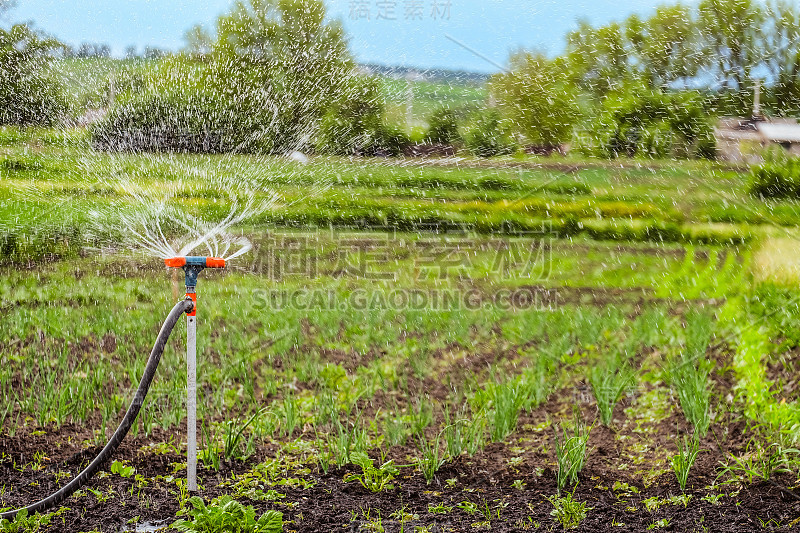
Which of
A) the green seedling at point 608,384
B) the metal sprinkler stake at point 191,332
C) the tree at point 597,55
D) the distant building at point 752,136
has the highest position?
the tree at point 597,55

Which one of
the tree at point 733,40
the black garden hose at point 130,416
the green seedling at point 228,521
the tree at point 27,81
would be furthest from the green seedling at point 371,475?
the tree at point 27,81

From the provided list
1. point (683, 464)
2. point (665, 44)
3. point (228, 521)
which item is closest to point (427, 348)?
point (683, 464)

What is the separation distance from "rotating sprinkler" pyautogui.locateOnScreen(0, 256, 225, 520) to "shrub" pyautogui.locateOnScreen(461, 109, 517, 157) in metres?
4.10

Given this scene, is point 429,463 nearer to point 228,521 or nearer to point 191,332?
point 228,521

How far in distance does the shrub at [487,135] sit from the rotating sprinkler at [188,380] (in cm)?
410

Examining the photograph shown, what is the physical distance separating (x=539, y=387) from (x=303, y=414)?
1570mm

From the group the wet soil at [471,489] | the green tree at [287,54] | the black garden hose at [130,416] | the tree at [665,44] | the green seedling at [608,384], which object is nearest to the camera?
the black garden hose at [130,416]

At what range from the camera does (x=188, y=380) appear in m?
2.94

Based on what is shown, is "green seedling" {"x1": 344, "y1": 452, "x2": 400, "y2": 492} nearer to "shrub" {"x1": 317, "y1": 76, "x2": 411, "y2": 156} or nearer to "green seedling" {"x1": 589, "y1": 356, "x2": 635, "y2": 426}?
"green seedling" {"x1": 589, "y1": 356, "x2": 635, "y2": 426}

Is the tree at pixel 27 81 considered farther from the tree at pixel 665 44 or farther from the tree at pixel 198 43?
the tree at pixel 665 44

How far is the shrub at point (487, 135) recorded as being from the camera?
6.42 metres

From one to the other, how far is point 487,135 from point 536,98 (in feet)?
1.91

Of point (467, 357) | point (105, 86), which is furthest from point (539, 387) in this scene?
point (105, 86)

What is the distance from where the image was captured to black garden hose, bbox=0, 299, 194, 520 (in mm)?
2836
